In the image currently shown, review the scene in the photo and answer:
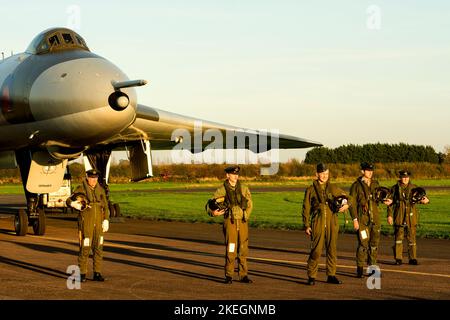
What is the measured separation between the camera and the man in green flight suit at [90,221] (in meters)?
13.5

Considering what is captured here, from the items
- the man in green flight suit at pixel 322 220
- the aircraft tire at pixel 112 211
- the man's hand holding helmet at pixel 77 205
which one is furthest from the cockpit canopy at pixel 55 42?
the aircraft tire at pixel 112 211

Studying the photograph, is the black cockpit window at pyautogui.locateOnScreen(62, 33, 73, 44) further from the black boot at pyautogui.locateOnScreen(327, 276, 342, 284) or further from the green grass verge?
the black boot at pyautogui.locateOnScreen(327, 276, 342, 284)

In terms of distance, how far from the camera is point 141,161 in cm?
2295

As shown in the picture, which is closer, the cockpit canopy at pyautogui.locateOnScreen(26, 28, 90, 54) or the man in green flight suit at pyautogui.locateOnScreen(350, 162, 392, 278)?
the man in green flight suit at pyautogui.locateOnScreen(350, 162, 392, 278)

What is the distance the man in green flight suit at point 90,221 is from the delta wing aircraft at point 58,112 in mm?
4256

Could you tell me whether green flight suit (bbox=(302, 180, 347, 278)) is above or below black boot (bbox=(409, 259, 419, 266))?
above

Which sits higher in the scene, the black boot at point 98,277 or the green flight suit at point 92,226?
the green flight suit at point 92,226

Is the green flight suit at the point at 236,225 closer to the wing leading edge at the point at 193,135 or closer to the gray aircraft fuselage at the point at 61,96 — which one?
the gray aircraft fuselage at the point at 61,96

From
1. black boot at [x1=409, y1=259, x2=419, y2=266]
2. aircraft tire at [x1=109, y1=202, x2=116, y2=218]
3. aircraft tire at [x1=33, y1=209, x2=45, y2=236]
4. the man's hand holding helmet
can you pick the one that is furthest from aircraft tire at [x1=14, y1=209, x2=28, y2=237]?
black boot at [x1=409, y1=259, x2=419, y2=266]

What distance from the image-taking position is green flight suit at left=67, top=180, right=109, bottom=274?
534 inches

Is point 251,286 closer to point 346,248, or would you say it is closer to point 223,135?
point 346,248

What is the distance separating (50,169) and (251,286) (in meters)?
10.2

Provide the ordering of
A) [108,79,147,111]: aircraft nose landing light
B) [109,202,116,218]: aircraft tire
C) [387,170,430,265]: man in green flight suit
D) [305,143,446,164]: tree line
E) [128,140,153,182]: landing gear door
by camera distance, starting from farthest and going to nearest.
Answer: [305,143,446,164]: tree line, [109,202,116,218]: aircraft tire, [128,140,153,182]: landing gear door, [108,79,147,111]: aircraft nose landing light, [387,170,430,265]: man in green flight suit

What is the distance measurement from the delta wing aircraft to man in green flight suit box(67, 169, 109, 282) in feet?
14.0
